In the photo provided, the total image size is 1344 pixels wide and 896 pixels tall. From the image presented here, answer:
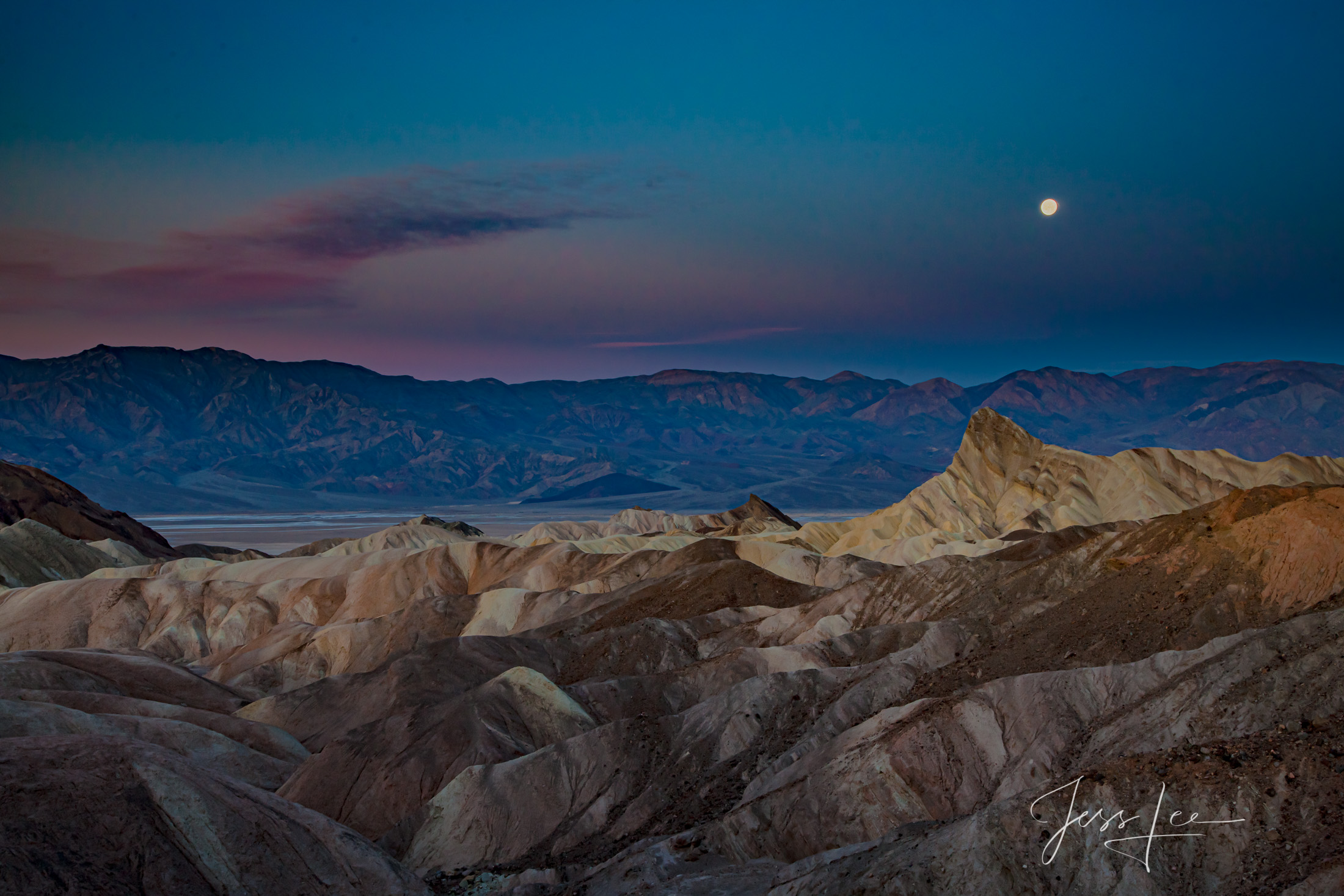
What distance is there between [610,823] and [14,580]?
72.9m

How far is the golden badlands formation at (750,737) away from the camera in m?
20.0

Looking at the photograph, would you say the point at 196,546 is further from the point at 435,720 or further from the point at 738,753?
the point at 738,753

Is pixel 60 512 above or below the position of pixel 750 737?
above
